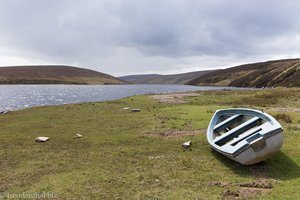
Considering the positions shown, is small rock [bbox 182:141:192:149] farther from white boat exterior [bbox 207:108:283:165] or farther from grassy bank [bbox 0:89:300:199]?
white boat exterior [bbox 207:108:283:165]

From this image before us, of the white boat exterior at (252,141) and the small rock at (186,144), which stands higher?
the white boat exterior at (252,141)

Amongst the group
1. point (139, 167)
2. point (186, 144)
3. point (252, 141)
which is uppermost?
point (252, 141)

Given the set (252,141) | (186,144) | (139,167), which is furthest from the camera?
(186,144)

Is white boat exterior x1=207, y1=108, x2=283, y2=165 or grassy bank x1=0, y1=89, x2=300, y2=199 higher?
white boat exterior x1=207, y1=108, x2=283, y2=165

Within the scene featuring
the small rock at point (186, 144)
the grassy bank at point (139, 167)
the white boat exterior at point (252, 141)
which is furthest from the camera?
the small rock at point (186, 144)

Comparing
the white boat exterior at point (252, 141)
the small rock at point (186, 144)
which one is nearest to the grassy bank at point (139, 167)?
the small rock at point (186, 144)

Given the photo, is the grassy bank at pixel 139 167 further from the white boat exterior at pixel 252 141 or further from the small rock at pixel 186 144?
the white boat exterior at pixel 252 141

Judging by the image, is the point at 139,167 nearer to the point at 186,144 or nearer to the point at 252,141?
the point at 186,144

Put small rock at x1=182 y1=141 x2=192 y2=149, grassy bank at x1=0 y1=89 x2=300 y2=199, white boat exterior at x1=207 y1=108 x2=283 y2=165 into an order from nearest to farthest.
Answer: grassy bank at x1=0 y1=89 x2=300 y2=199, white boat exterior at x1=207 y1=108 x2=283 y2=165, small rock at x1=182 y1=141 x2=192 y2=149

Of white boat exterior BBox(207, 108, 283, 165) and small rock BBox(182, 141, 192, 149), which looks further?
small rock BBox(182, 141, 192, 149)

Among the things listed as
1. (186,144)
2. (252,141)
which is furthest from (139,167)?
(252,141)

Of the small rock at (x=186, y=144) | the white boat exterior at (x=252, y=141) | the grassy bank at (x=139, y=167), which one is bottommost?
the grassy bank at (x=139, y=167)

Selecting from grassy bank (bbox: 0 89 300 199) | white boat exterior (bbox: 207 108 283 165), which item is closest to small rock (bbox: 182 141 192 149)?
grassy bank (bbox: 0 89 300 199)

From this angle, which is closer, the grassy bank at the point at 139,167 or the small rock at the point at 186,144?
the grassy bank at the point at 139,167
